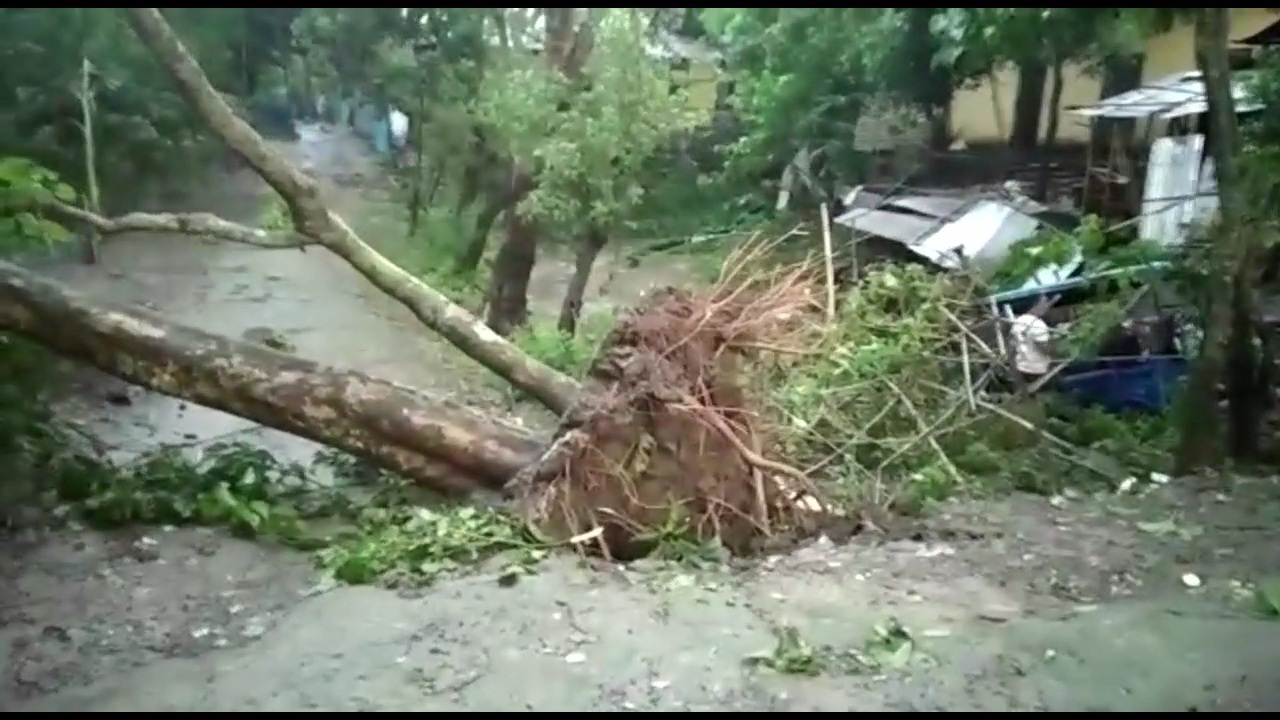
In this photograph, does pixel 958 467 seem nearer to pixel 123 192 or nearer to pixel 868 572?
pixel 868 572

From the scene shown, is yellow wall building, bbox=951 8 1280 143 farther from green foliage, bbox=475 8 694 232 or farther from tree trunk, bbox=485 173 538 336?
tree trunk, bbox=485 173 538 336

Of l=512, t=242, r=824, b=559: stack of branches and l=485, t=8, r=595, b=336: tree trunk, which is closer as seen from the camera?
l=512, t=242, r=824, b=559: stack of branches

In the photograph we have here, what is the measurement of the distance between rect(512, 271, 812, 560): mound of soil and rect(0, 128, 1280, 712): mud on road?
0.19m

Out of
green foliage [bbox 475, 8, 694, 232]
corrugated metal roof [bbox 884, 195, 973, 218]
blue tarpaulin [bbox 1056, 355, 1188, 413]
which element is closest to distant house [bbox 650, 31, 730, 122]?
green foliage [bbox 475, 8, 694, 232]

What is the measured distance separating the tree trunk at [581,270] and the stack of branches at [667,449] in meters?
1.90

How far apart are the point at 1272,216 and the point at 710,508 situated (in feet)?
5.21

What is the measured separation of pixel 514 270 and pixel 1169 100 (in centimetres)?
302

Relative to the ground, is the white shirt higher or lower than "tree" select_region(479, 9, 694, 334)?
lower

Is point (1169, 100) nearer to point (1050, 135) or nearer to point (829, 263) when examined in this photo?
point (1050, 135)

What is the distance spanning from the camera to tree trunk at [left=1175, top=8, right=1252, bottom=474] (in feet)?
10.5

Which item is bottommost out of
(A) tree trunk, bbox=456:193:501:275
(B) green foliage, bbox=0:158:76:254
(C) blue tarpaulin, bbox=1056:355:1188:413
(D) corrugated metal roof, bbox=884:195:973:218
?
(C) blue tarpaulin, bbox=1056:355:1188:413

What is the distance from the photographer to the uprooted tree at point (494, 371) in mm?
3182

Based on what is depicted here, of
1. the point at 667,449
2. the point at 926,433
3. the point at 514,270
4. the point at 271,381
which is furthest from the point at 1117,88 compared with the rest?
the point at 514,270

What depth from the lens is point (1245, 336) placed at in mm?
3576
